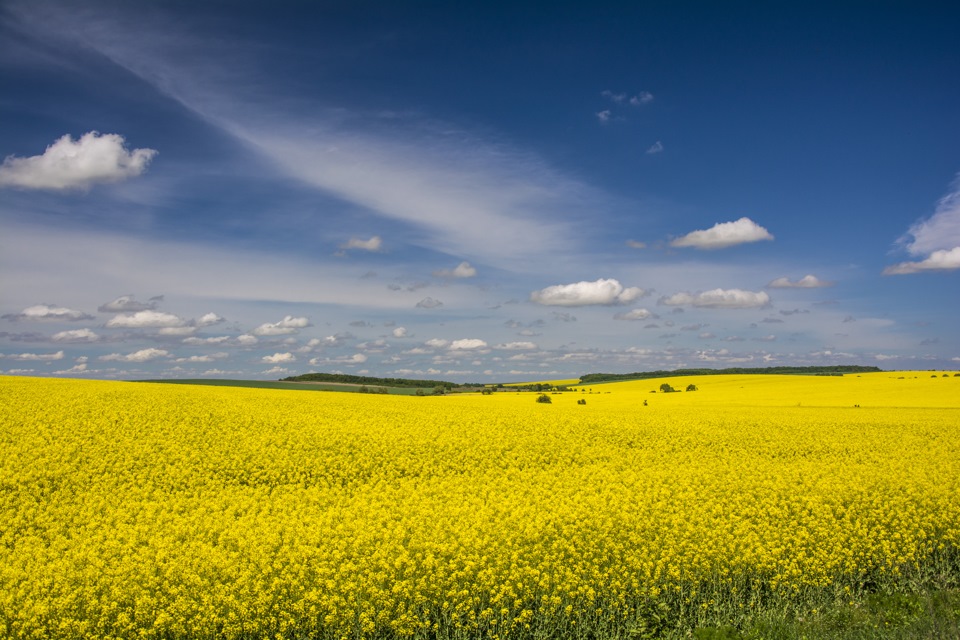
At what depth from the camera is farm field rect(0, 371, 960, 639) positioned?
8.28 m

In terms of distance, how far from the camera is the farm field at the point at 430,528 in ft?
27.2

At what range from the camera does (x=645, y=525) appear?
10.9 metres

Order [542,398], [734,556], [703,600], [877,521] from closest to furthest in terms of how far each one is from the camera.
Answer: [703,600], [734,556], [877,521], [542,398]

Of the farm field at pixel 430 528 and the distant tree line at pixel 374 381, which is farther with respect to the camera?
the distant tree line at pixel 374 381

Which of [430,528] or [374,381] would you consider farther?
[374,381]

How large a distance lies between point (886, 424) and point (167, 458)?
28.1 metres

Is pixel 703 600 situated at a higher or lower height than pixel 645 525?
lower

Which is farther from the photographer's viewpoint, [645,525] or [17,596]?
[645,525]

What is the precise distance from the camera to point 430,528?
1059 cm

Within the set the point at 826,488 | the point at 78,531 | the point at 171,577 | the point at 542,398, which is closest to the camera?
the point at 171,577

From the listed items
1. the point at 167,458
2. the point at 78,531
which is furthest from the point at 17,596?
the point at 167,458

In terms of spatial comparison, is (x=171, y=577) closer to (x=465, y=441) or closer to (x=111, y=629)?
(x=111, y=629)

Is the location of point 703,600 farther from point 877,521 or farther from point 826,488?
point 826,488

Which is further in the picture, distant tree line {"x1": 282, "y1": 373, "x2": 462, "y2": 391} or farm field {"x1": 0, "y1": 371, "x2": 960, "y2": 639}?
distant tree line {"x1": 282, "y1": 373, "x2": 462, "y2": 391}
